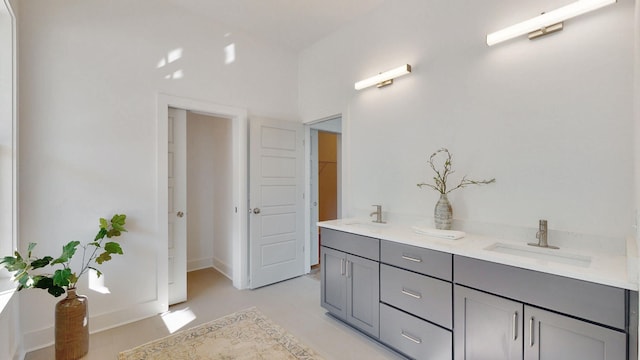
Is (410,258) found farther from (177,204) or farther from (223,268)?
(223,268)

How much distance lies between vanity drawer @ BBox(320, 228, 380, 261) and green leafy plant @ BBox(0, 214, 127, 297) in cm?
169

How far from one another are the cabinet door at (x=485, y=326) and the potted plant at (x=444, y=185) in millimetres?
572

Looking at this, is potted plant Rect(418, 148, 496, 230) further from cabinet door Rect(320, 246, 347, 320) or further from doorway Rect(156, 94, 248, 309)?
doorway Rect(156, 94, 248, 309)

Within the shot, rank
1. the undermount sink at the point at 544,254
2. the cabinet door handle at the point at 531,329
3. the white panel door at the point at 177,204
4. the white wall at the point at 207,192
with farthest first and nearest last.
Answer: the white wall at the point at 207,192
the white panel door at the point at 177,204
the undermount sink at the point at 544,254
the cabinet door handle at the point at 531,329

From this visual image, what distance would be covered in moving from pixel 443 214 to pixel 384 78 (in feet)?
4.41

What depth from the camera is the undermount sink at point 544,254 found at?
1.55 meters

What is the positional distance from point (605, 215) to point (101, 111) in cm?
368

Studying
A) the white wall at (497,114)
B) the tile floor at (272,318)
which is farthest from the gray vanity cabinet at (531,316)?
the tile floor at (272,318)

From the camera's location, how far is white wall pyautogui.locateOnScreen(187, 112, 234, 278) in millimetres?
3930

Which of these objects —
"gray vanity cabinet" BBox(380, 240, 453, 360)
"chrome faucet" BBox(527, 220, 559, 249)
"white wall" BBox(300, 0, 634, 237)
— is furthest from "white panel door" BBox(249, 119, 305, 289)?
"chrome faucet" BBox(527, 220, 559, 249)

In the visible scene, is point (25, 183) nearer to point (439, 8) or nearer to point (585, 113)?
point (439, 8)

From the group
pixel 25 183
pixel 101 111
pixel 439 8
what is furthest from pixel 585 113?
pixel 25 183

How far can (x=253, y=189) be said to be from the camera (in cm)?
328

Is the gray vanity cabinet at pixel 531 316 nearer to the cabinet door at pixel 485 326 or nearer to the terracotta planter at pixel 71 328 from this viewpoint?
the cabinet door at pixel 485 326
